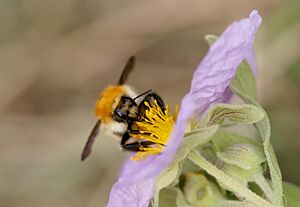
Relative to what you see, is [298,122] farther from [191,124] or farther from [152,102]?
[191,124]

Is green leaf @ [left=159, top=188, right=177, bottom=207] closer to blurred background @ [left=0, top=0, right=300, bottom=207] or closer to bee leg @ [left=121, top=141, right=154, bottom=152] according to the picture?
bee leg @ [left=121, top=141, right=154, bottom=152]

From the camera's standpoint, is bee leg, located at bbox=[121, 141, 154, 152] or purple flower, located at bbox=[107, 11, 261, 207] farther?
bee leg, located at bbox=[121, 141, 154, 152]

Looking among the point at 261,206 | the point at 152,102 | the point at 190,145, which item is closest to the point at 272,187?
the point at 261,206

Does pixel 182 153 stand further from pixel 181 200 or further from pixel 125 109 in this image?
pixel 125 109

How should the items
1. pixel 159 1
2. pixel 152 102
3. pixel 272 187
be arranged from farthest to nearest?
1. pixel 159 1
2. pixel 152 102
3. pixel 272 187

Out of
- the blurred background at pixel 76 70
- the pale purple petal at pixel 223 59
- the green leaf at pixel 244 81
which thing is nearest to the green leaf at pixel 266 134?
the green leaf at pixel 244 81

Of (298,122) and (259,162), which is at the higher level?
(259,162)

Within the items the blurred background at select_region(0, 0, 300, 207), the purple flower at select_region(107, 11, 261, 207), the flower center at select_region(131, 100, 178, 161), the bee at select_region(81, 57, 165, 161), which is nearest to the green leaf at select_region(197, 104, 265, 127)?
the purple flower at select_region(107, 11, 261, 207)

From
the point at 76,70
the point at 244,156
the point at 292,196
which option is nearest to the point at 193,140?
the point at 244,156
